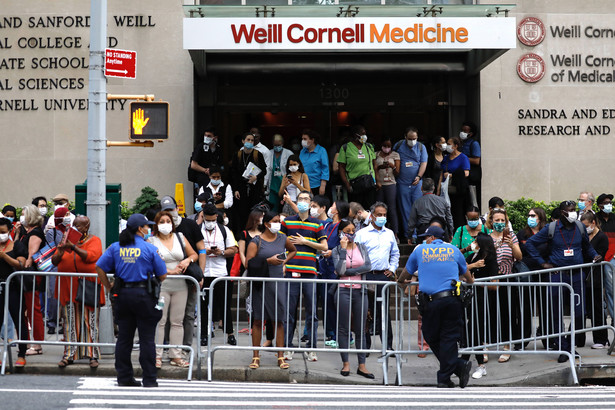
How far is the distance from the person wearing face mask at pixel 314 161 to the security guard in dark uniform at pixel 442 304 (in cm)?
→ 580

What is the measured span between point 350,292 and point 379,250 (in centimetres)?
86

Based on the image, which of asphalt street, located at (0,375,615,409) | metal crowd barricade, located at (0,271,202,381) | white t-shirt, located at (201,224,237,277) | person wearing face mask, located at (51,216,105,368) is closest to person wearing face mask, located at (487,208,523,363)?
asphalt street, located at (0,375,615,409)

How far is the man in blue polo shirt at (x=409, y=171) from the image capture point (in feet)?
56.8

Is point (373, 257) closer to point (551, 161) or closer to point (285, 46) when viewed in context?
point (285, 46)

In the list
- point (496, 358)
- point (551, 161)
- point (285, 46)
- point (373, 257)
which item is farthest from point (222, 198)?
point (551, 161)

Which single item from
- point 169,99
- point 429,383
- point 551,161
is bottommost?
point 429,383

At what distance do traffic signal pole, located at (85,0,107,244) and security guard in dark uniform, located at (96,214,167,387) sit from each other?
6.15 ft

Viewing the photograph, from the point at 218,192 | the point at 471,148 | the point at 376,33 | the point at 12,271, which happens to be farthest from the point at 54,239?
the point at 471,148

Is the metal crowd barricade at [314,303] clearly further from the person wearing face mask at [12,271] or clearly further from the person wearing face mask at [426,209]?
the person wearing face mask at [426,209]

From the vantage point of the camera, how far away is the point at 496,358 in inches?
503

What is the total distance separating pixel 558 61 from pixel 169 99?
25.5 ft

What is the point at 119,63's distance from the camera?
495 inches

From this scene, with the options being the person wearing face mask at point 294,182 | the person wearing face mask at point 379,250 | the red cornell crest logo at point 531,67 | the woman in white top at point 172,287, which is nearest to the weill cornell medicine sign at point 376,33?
the person wearing face mask at point 294,182

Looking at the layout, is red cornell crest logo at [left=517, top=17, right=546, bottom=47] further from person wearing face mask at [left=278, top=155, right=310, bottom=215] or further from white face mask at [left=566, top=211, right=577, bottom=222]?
white face mask at [left=566, top=211, right=577, bottom=222]
